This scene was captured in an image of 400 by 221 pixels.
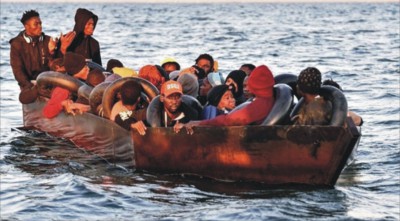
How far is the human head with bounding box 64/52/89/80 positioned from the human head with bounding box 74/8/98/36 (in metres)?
1.69

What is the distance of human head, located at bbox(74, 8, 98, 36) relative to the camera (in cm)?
1705

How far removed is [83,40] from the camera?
1744 cm

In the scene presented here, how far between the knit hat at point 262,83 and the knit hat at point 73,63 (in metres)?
4.23

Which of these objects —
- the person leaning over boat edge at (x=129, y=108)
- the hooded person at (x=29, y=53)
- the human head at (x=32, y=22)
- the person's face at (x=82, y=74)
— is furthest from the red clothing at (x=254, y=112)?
the human head at (x=32, y=22)

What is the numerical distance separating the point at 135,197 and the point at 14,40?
5.60 metres

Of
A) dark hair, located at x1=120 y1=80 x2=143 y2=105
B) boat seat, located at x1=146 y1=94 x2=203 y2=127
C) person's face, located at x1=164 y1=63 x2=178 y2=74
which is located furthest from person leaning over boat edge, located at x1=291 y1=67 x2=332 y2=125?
person's face, located at x1=164 y1=63 x2=178 y2=74

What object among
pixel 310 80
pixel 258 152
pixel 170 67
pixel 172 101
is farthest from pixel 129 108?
pixel 170 67

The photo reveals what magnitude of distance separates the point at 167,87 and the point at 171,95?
11cm

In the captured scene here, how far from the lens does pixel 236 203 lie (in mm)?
11516

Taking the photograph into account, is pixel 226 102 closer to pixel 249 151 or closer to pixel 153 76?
pixel 249 151

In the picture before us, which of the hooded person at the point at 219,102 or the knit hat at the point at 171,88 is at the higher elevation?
the knit hat at the point at 171,88

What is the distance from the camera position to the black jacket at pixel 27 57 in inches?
659

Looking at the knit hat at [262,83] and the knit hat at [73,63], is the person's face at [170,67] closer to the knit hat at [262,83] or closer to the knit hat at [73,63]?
the knit hat at [73,63]

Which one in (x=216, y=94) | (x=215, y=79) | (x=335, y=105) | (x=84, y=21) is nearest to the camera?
(x=335, y=105)
